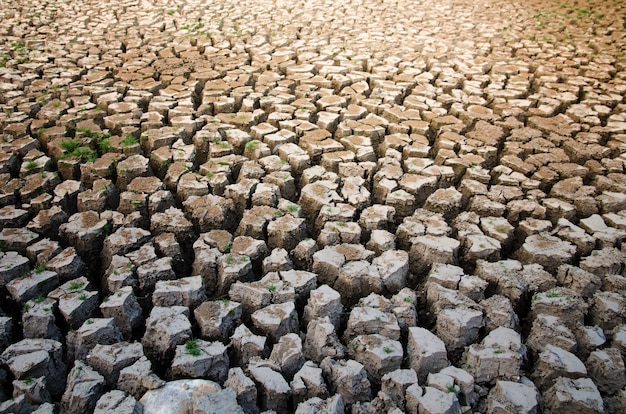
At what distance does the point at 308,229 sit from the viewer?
2.95m

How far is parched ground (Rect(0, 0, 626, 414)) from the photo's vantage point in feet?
6.37

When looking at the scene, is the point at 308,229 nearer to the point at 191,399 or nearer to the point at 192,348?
the point at 192,348

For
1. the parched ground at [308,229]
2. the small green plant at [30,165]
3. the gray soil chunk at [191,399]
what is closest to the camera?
the gray soil chunk at [191,399]

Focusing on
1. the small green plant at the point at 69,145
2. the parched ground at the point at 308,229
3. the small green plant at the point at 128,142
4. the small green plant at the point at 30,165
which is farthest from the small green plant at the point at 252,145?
the small green plant at the point at 30,165

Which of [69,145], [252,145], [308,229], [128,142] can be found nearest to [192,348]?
[308,229]

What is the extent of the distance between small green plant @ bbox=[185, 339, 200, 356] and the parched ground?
0.01 metres

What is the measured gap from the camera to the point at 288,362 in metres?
1.98

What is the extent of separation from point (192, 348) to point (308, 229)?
1.15m

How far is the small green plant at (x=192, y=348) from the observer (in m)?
1.98

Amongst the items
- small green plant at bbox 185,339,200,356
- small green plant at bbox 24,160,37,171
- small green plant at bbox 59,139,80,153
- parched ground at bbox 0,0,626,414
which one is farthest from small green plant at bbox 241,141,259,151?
small green plant at bbox 185,339,200,356

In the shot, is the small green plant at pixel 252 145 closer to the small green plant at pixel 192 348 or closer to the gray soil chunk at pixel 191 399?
the small green plant at pixel 192 348

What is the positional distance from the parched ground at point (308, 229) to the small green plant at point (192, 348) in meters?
0.01

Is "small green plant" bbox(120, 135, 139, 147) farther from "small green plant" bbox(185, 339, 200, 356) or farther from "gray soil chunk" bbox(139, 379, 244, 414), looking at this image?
"gray soil chunk" bbox(139, 379, 244, 414)

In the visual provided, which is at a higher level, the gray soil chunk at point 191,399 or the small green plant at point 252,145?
the small green plant at point 252,145
